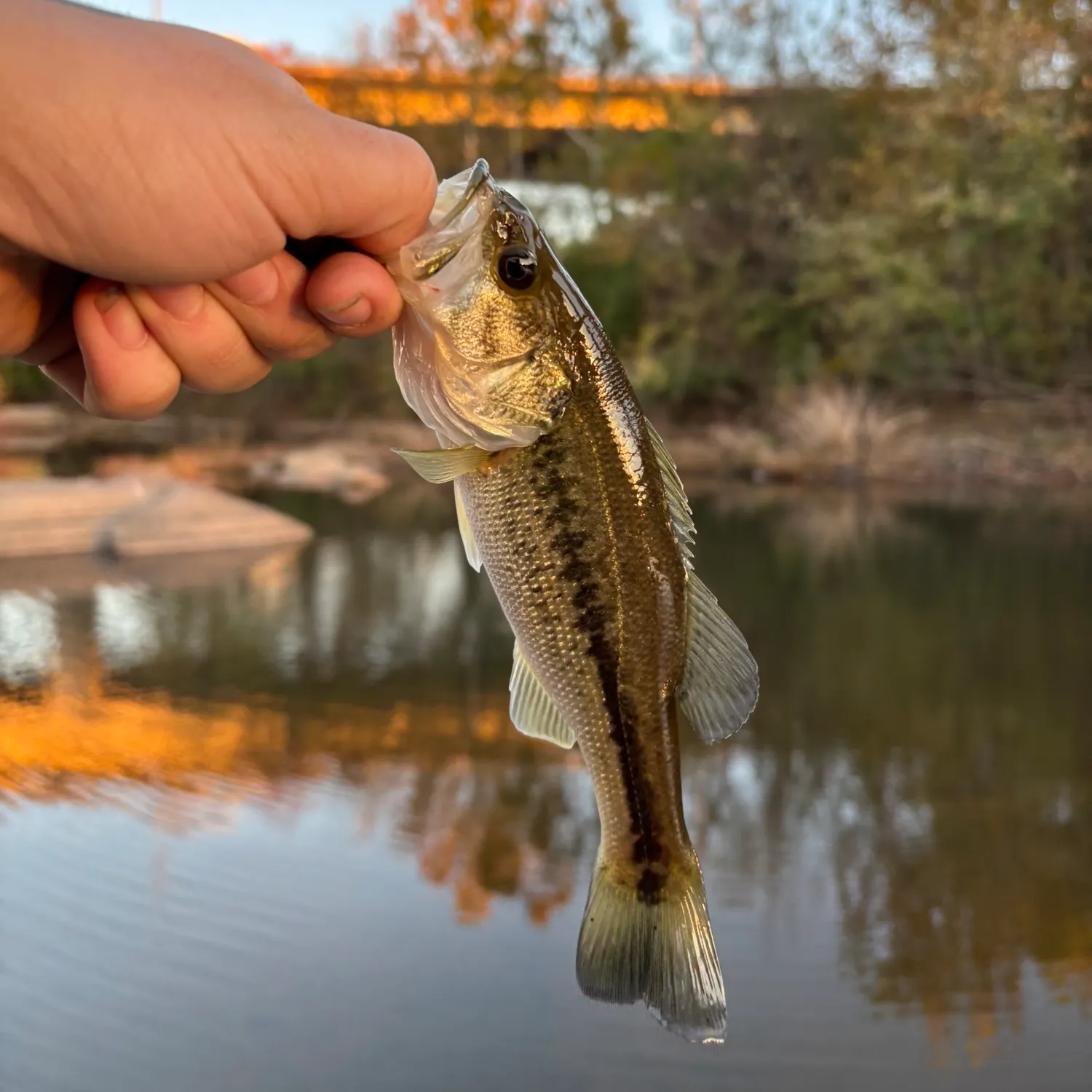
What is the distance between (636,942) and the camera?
1.51 meters

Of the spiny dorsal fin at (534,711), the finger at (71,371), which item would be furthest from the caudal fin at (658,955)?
the finger at (71,371)

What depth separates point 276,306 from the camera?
169 centimetres

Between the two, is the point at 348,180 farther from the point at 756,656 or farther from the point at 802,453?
the point at 802,453

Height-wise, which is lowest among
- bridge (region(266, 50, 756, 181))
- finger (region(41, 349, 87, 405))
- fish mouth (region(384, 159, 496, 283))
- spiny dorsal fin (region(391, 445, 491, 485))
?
spiny dorsal fin (region(391, 445, 491, 485))

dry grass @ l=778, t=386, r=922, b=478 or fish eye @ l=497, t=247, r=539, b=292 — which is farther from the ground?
fish eye @ l=497, t=247, r=539, b=292

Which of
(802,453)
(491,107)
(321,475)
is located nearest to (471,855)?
(321,475)

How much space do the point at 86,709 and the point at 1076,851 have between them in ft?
16.5

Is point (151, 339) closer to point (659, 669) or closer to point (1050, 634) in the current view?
point (659, 669)

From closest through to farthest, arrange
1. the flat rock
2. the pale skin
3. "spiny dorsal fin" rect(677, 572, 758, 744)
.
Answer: the pale skin
"spiny dorsal fin" rect(677, 572, 758, 744)
the flat rock

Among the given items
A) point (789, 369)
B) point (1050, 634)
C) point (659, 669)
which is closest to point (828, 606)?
point (1050, 634)

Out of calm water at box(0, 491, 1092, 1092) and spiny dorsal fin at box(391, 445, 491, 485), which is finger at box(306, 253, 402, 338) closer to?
spiny dorsal fin at box(391, 445, 491, 485)

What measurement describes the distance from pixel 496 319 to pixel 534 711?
1.76ft

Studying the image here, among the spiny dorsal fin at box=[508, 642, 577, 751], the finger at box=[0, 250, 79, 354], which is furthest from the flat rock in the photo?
the spiny dorsal fin at box=[508, 642, 577, 751]

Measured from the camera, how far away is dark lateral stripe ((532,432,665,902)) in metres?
1.47
